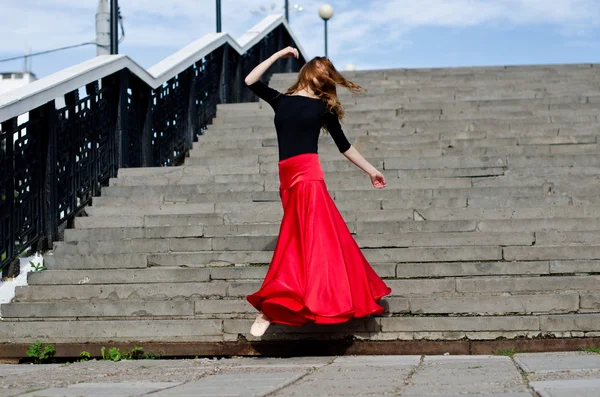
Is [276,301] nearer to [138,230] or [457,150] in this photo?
[138,230]

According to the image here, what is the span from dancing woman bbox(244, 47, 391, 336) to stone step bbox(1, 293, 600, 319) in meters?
0.45

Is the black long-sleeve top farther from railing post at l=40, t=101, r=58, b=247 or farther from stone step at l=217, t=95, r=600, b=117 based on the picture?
stone step at l=217, t=95, r=600, b=117

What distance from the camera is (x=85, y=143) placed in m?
8.73

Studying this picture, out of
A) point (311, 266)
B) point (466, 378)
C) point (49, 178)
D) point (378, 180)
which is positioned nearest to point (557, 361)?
point (466, 378)

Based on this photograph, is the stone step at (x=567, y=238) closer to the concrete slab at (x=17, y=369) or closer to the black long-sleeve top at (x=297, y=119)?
the black long-sleeve top at (x=297, y=119)

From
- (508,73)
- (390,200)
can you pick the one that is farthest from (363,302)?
(508,73)

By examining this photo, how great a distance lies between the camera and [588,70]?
14.1 metres

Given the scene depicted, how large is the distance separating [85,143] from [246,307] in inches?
121

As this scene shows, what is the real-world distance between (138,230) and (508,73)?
7942mm

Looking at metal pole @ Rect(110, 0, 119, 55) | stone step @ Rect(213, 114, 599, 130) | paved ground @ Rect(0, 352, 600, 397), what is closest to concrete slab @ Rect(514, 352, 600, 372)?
paved ground @ Rect(0, 352, 600, 397)

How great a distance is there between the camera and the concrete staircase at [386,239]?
20.4 ft

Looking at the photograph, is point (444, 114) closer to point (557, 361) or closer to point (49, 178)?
point (49, 178)

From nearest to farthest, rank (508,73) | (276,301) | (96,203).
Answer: (276,301), (96,203), (508,73)

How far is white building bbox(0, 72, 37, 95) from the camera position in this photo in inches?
3878
